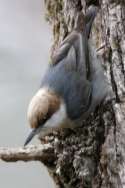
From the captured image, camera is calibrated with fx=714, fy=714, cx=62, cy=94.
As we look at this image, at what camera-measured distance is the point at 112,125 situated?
313 cm

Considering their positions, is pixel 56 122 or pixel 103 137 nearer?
pixel 103 137

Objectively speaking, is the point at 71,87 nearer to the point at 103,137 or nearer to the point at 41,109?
the point at 41,109

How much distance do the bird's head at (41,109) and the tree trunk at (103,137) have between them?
8 centimetres

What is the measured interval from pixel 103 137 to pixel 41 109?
346 millimetres

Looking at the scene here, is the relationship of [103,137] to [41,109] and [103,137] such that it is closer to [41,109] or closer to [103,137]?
[103,137]

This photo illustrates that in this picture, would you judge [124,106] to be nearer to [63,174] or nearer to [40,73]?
[63,174]

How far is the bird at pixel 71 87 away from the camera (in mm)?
3322

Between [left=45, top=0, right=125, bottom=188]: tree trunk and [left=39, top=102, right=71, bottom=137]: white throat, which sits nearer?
[left=45, top=0, right=125, bottom=188]: tree trunk

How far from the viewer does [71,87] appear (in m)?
3.41

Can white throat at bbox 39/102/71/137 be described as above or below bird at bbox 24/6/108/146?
below

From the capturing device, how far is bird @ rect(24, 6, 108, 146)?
3.32 m

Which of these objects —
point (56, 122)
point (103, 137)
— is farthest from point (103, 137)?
point (56, 122)

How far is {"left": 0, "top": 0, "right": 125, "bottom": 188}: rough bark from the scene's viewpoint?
10.0ft

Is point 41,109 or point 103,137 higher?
point 41,109
